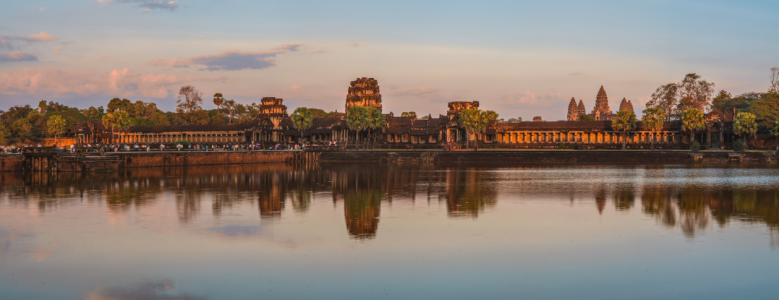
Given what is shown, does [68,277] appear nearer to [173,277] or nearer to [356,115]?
[173,277]

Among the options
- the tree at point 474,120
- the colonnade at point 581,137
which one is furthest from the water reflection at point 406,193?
the colonnade at point 581,137

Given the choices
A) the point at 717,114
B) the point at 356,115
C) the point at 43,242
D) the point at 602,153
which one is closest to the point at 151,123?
the point at 356,115

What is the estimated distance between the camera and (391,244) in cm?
1777

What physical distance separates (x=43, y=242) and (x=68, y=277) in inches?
203

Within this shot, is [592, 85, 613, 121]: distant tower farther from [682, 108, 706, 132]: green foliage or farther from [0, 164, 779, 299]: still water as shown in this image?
[0, 164, 779, 299]: still water

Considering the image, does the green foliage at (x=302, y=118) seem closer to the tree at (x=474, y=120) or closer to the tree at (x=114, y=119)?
the tree at (x=474, y=120)

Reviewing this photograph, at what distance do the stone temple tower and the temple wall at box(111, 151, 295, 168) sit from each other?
41618 millimetres

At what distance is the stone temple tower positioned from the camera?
115 meters

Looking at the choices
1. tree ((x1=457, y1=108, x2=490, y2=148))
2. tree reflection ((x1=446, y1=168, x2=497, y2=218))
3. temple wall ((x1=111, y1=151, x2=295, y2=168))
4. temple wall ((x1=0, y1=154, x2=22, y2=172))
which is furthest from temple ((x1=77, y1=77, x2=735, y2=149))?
temple wall ((x1=0, y1=154, x2=22, y2=172))

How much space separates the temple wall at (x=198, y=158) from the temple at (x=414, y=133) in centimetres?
1892

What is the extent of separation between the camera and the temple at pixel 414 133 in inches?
3622

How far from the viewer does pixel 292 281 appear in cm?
1359

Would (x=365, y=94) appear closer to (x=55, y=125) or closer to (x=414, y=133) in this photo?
(x=414, y=133)

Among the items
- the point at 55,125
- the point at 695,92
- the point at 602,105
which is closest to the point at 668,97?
the point at 695,92
